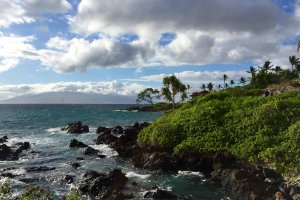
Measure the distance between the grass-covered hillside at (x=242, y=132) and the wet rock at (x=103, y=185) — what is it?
9864mm

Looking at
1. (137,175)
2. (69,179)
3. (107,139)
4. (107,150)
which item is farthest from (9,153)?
(137,175)

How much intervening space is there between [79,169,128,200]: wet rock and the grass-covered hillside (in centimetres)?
986

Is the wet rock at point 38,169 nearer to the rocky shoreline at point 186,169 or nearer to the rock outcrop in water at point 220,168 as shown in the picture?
the rocky shoreline at point 186,169

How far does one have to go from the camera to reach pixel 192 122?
42.3 m

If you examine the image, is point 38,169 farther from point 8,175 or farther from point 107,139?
point 107,139

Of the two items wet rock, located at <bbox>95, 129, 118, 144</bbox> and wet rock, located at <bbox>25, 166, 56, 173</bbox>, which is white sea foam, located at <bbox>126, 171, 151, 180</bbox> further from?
wet rock, located at <bbox>95, 129, 118, 144</bbox>

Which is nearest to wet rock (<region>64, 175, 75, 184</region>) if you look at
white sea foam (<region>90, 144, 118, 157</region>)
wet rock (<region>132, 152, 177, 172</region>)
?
wet rock (<region>132, 152, 177, 172</region>)

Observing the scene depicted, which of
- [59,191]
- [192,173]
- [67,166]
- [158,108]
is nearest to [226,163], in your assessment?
[192,173]

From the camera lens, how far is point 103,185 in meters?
27.6

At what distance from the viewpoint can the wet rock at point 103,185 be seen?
85.9 feet

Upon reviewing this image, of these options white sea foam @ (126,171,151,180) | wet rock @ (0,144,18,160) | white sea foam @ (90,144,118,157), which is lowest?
white sea foam @ (126,171,151,180)

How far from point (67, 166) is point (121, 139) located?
44.4ft

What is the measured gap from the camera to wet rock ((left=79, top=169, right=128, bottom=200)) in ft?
85.9

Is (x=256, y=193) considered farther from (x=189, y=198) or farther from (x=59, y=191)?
(x=59, y=191)
